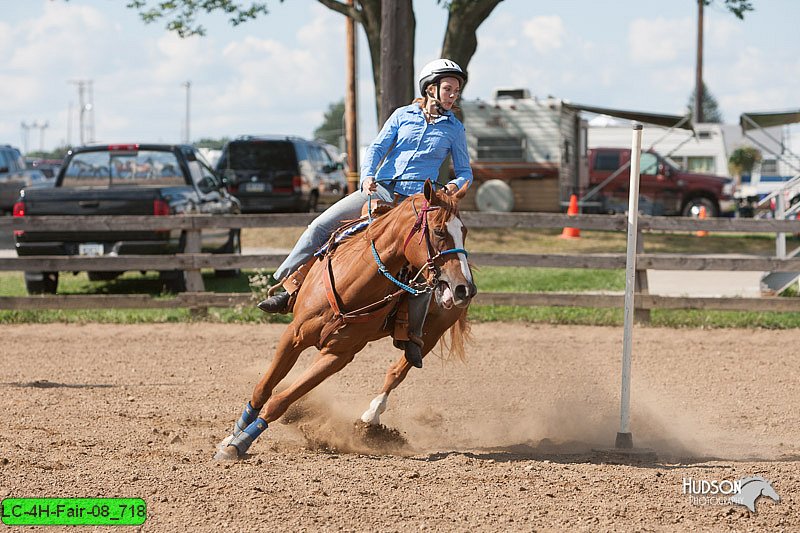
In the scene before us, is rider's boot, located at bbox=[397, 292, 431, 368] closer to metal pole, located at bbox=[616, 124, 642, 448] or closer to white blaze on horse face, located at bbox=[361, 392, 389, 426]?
white blaze on horse face, located at bbox=[361, 392, 389, 426]

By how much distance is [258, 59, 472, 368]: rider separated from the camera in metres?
6.08

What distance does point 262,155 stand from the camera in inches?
917

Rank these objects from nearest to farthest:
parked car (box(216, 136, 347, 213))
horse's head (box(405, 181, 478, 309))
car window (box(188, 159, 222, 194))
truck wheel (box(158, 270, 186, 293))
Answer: horse's head (box(405, 181, 478, 309))
truck wheel (box(158, 270, 186, 293))
car window (box(188, 159, 222, 194))
parked car (box(216, 136, 347, 213))

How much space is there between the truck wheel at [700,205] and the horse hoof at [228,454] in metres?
24.9

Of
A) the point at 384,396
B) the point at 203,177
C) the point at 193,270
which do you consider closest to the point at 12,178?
the point at 203,177

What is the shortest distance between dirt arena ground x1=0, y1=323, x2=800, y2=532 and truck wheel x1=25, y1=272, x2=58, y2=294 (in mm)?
2241

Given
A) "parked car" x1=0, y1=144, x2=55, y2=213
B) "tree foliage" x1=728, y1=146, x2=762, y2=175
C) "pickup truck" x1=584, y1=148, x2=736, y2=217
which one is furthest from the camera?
"tree foliage" x1=728, y1=146, x2=762, y2=175

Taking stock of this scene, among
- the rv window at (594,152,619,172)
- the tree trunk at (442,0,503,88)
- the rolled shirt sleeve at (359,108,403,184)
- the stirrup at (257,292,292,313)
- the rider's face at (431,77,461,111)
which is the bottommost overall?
the stirrup at (257,292,292,313)

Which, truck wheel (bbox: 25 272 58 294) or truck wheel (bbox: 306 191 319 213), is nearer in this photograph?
truck wheel (bbox: 25 272 58 294)

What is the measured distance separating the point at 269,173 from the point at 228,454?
17.6 m

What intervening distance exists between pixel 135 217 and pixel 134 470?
7455 millimetres

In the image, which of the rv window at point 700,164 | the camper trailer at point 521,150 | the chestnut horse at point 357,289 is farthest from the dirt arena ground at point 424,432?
the rv window at point 700,164

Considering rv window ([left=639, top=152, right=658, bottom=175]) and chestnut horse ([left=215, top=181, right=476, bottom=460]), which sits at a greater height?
rv window ([left=639, top=152, right=658, bottom=175])

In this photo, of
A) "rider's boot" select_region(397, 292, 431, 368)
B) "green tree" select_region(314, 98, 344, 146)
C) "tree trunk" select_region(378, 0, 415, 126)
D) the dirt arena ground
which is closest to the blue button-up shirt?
"rider's boot" select_region(397, 292, 431, 368)
